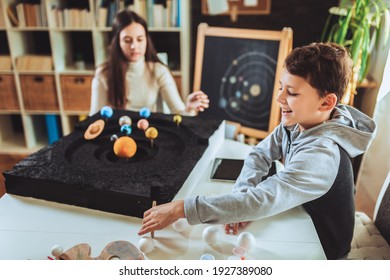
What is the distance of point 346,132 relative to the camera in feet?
2.77

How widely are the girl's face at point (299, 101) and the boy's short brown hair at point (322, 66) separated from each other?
0.5 inches

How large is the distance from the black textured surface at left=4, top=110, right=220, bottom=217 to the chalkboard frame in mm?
718

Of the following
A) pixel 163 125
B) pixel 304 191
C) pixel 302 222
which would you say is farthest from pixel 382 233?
pixel 163 125

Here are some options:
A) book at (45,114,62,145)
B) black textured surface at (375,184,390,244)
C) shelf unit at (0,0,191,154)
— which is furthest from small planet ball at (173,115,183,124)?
book at (45,114,62,145)

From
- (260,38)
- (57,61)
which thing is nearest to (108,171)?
(260,38)

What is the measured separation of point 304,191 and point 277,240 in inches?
5.1

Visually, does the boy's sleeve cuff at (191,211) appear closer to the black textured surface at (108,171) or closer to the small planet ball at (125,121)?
the black textured surface at (108,171)

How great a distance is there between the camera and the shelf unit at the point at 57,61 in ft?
7.59

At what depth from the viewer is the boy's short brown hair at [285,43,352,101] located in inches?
31.4

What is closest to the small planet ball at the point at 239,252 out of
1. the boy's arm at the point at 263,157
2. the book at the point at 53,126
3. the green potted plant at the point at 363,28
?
the boy's arm at the point at 263,157

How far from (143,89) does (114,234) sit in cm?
106

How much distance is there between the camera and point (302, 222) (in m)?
0.89

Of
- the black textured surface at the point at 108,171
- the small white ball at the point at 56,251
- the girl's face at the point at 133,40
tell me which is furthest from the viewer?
the girl's face at the point at 133,40
